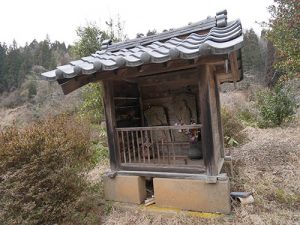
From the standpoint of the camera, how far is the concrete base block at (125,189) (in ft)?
14.5

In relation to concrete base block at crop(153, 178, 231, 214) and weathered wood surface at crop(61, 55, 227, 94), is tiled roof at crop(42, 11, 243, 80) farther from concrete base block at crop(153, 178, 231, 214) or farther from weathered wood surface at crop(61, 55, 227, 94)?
concrete base block at crop(153, 178, 231, 214)

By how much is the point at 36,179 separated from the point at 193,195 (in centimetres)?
254

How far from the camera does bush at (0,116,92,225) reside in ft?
12.1

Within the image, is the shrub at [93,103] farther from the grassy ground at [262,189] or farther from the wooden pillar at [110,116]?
the grassy ground at [262,189]

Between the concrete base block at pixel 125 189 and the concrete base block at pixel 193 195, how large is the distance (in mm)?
319

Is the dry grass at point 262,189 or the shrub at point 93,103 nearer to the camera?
the dry grass at point 262,189

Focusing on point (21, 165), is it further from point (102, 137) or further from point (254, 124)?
point (254, 124)

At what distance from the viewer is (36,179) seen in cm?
392

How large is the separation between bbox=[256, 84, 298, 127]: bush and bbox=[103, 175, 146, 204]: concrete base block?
25.8 ft

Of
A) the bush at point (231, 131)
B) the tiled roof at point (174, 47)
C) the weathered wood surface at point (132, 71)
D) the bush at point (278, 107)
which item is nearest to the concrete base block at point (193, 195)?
the weathered wood surface at point (132, 71)

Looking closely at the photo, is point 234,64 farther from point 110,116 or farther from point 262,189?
point 110,116

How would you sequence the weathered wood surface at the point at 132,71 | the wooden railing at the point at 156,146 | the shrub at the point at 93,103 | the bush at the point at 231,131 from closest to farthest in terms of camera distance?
the weathered wood surface at the point at 132,71
the wooden railing at the point at 156,146
the bush at the point at 231,131
the shrub at the point at 93,103

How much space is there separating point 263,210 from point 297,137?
5.40 metres

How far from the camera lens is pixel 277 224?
355 centimetres
